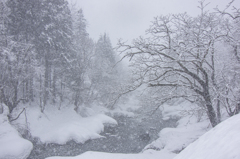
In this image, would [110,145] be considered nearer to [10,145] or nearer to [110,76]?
[10,145]

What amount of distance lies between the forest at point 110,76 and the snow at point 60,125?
0.28 ft

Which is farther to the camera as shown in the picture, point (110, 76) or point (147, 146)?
point (110, 76)

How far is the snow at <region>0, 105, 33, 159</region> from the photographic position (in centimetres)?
796

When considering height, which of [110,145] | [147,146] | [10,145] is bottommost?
[110,145]

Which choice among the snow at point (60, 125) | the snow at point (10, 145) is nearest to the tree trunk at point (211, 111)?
the snow at point (60, 125)

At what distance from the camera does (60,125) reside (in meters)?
14.9

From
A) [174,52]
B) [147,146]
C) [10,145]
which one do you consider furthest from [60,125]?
[174,52]

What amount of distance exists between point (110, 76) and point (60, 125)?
41.3 ft

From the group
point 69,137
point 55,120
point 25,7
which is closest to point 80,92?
point 55,120

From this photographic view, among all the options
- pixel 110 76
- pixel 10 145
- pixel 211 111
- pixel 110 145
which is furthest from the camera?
pixel 110 76

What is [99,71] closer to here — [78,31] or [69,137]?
[78,31]

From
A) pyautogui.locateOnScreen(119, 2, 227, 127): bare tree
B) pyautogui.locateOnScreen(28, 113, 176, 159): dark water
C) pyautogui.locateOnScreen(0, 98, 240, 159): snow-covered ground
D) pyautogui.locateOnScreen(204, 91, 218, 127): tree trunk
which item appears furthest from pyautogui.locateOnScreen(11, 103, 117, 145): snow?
pyautogui.locateOnScreen(204, 91, 218, 127): tree trunk

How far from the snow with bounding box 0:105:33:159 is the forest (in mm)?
57

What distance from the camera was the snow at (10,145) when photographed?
26.1 ft
